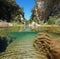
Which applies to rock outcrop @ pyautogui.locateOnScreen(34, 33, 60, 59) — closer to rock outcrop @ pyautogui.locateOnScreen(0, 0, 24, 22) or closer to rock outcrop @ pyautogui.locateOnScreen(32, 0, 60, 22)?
rock outcrop @ pyautogui.locateOnScreen(32, 0, 60, 22)

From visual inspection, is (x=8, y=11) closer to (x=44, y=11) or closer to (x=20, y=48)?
(x=44, y=11)

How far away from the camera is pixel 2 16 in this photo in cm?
5634

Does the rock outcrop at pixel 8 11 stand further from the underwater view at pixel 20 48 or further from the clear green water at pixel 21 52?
the clear green water at pixel 21 52

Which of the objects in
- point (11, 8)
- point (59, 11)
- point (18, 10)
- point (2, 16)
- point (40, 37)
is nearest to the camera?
point (40, 37)

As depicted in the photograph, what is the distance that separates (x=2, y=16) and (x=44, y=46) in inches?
2093

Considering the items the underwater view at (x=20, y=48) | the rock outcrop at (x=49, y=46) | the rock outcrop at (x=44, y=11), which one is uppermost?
the rock outcrop at (x=44, y=11)

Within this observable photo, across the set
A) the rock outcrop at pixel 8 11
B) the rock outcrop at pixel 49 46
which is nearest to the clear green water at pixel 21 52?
the rock outcrop at pixel 49 46

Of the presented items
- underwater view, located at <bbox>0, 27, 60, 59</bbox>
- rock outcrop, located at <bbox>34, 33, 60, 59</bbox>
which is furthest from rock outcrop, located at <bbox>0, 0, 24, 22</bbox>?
rock outcrop, located at <bbox>34, 33, 60, 59</bbox>

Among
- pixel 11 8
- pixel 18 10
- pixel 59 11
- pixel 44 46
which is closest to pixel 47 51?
pixel 44 46

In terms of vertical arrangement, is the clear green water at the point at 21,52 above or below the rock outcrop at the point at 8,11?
below

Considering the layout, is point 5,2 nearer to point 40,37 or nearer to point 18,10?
point 18,10

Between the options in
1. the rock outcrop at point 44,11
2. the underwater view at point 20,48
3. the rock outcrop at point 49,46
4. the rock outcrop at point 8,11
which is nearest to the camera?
the rock outcrop at point 49,46

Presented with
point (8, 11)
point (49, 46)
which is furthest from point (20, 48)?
point (8, 11)

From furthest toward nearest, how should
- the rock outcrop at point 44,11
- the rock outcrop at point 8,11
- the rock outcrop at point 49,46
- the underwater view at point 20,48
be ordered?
the rock outcrop at point 8,11
the rock outcrop at point 44,11
the underwater view at point 20,48
the rock outcrop at point 49,46
